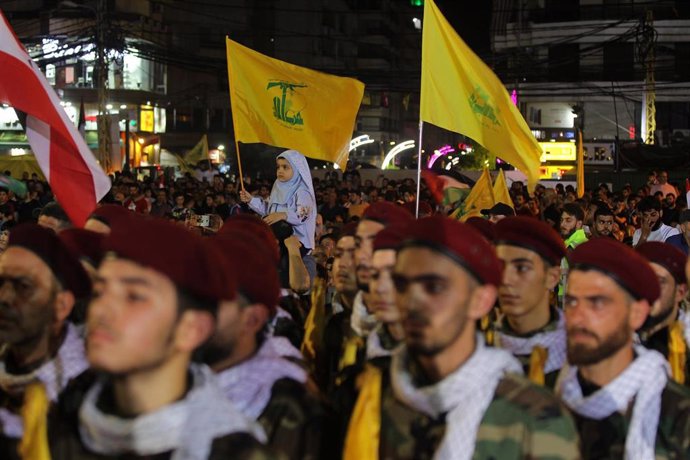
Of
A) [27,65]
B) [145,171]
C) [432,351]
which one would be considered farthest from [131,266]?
[145,171]

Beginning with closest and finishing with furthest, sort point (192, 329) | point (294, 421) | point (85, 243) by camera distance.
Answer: point (192, 329), point (294, 421), point (85, 243)

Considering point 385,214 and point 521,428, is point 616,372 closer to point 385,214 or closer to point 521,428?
point 521,428

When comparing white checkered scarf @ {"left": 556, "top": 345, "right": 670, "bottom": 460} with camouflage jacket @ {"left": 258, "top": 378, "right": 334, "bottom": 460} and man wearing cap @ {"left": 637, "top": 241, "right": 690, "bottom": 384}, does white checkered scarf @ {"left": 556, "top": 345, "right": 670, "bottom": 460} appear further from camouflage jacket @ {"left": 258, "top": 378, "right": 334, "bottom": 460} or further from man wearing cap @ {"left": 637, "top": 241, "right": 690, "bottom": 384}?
man wearing cap @ {"left": 637, "top": 241, "right": 690, "bottom": 384}

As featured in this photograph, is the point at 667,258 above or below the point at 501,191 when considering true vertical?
below

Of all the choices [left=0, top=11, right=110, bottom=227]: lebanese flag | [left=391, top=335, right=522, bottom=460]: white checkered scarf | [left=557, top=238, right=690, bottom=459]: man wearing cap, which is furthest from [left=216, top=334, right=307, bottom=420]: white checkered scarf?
[left=0, top=11, right=110, bottom=227]: lebanese flag

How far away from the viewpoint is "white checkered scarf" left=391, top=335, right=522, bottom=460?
3416 mm

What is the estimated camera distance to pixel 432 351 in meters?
3.52

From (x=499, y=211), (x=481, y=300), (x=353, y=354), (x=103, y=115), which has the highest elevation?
(x=103, y=115)

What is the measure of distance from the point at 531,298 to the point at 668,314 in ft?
3.41

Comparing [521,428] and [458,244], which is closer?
[521,428]

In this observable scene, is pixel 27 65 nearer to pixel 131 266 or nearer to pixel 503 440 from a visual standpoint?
pixel 131 266

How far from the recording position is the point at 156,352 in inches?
123

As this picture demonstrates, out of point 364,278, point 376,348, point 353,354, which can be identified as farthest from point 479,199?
point 376,348

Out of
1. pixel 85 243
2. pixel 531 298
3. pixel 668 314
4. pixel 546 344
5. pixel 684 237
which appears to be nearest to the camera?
pixel 546 344
